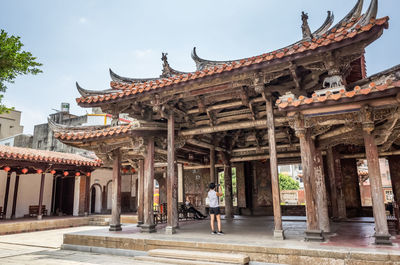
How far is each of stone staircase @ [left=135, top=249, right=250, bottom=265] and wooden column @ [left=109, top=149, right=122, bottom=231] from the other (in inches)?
88.5

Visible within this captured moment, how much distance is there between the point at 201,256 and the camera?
538 cm

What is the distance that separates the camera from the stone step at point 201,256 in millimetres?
5051

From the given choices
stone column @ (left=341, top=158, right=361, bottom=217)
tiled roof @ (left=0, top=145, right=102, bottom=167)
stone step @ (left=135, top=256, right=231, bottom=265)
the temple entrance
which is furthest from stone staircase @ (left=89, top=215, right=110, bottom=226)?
stone column @ (left=341, top=158, right=361, bottom=217)

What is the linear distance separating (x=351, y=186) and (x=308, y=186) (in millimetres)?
6920

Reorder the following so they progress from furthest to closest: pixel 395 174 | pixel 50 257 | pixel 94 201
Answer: pixel 94 201 → pixel 395 174 → pixel 50 257

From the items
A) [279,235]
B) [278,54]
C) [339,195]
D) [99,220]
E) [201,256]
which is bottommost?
[99,220]

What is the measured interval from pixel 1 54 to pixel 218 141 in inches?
300

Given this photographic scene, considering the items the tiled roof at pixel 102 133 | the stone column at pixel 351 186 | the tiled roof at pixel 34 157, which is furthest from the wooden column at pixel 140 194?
the stone column at pixel 351 186

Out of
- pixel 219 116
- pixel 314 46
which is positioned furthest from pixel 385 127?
pixel 219 116

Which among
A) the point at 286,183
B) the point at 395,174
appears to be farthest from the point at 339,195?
the point at 286,183

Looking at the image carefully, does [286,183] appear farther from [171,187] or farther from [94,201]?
[171,187]

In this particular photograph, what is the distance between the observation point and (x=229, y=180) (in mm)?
11453

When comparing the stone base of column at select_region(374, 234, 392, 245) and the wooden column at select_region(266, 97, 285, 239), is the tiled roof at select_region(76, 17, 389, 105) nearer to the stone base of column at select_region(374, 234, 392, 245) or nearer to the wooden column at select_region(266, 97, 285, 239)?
the wooden column at select_region(266, 97, 285, 239)

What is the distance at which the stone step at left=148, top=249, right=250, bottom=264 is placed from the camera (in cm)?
505
